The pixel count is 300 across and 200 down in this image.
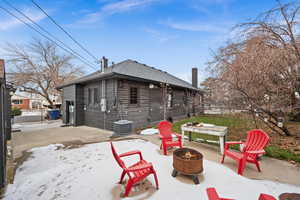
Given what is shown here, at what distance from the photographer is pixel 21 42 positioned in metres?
14.9

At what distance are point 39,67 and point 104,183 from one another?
2032 centimetres

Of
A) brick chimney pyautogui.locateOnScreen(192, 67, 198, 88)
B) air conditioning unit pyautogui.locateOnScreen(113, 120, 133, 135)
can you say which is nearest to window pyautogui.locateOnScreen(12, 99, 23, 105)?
air conditioning unit pyautogui.locateOnScreen(113, 120, 133, 135)

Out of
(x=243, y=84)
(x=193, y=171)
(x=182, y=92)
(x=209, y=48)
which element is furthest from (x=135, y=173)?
(x=182, y=92)

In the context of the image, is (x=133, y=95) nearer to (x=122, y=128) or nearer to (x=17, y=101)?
(x=122, y=128)

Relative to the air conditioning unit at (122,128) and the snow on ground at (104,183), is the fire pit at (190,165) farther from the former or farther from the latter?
the air conditioning unit at (122,128)

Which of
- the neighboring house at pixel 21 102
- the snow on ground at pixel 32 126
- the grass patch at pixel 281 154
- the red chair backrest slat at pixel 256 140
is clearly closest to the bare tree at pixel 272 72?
the grass patch at pixel 281 154

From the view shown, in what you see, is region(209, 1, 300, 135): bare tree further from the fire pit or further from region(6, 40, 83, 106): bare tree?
region(6, 40, 83, 106): bare tree

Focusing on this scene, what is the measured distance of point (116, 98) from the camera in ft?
22.2

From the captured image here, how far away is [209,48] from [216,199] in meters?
5.07

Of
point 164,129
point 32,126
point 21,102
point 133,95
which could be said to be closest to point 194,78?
point 133,95

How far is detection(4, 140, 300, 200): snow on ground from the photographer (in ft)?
7.00

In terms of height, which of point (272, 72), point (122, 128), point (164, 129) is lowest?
point (122, 128)

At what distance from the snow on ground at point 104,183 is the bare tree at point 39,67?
16.6 metres

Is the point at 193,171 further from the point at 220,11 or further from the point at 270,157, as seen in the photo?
the point at 220,11
